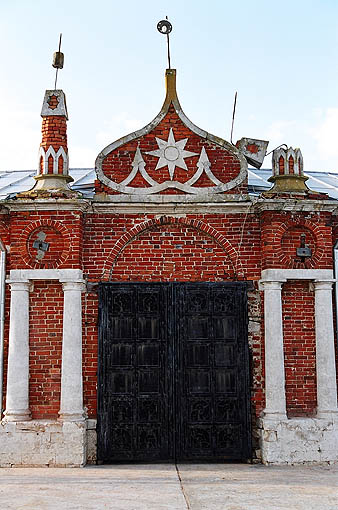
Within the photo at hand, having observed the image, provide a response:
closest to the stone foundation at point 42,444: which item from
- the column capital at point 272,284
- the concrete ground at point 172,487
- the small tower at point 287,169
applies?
the concrete ground at point 172,487

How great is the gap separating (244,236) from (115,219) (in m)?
1.88

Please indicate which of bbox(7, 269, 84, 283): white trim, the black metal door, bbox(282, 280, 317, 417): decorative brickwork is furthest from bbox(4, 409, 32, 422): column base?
bbox(282, 280, 317, 417): decorative brickwork

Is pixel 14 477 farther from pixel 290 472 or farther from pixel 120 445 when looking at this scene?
pixel 290 472

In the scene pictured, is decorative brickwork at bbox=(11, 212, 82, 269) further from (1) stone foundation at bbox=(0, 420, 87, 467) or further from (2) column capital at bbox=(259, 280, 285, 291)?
(2) column capital at bbox=(259, 280, 285, 291)

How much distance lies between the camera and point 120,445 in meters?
8.70

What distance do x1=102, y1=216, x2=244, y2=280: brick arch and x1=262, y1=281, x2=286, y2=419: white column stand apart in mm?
550

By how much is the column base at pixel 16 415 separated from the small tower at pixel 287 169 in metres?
4.69

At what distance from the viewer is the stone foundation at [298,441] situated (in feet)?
28.0

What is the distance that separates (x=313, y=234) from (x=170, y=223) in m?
2.07

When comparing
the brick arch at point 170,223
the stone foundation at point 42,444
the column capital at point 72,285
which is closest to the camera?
the stone foundation at point 42,444

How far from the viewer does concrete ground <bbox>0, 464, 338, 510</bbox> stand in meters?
6.51

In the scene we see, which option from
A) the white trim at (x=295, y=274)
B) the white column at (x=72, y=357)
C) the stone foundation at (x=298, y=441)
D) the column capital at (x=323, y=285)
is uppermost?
the white trim at (x=295, y=274)

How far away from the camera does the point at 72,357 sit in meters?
8.62

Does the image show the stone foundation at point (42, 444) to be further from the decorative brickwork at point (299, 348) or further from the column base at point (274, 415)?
the decorative brickwork at point (299, 348)
